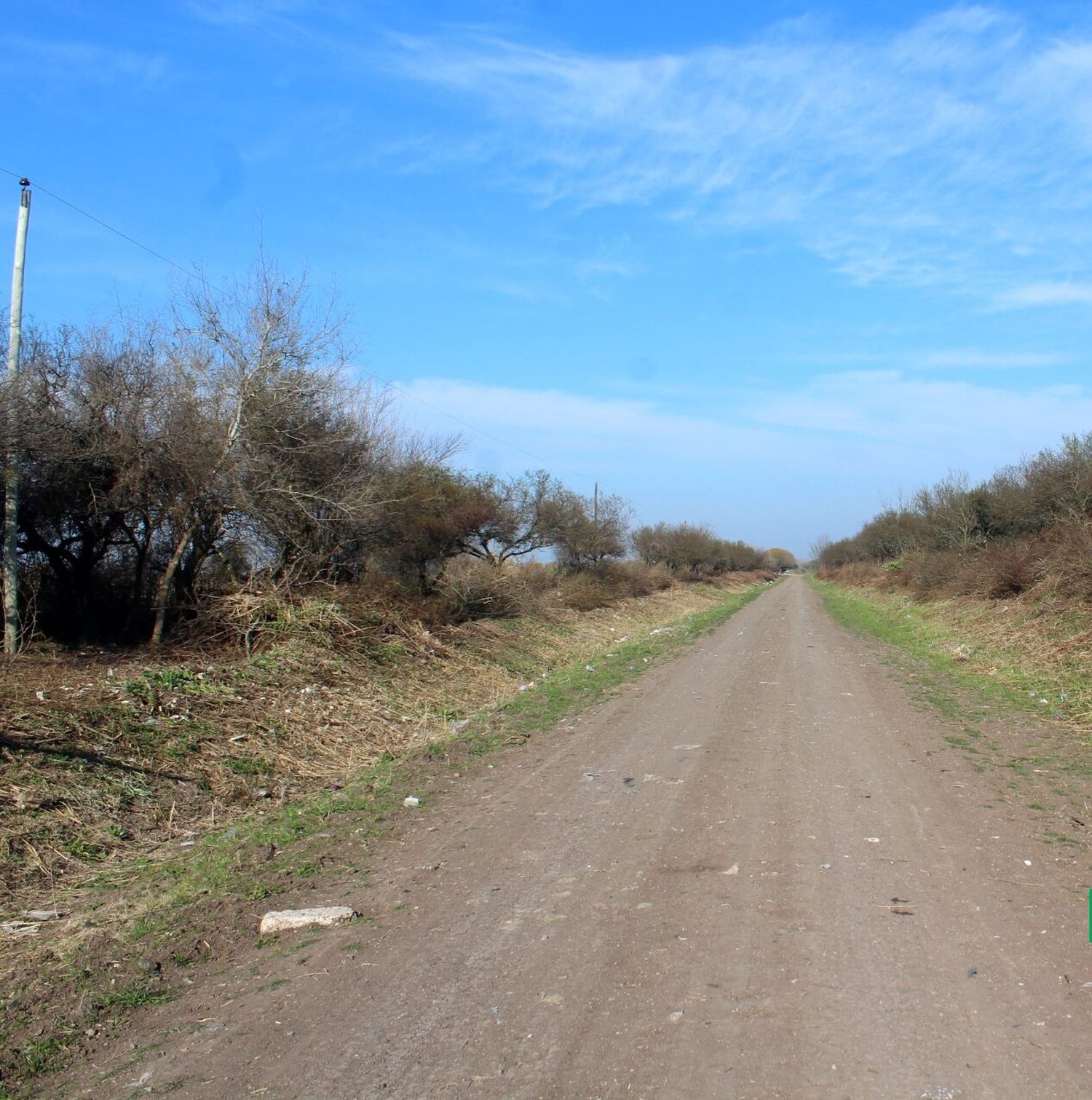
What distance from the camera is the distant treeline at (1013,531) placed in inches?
796

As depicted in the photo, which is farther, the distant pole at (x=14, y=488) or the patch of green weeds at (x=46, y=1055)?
the distant pole at (x=14, y=488)

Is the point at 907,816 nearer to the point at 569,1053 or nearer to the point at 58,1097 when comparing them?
the point at 569,1053

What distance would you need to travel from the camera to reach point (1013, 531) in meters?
29.3

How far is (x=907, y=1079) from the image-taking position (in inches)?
134

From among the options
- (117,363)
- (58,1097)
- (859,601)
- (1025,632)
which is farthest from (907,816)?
(859,601)

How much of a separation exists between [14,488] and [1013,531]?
29.1 metres

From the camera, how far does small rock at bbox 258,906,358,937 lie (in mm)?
5168

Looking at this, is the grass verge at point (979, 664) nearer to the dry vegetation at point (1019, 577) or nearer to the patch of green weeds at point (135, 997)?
the dry vegetation at point (1019, 577)

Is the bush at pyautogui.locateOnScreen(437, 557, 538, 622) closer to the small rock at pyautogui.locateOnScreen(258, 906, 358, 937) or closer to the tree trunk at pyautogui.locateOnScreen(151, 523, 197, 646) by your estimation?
the tree trunk at pyautogui.locateOnScreen(151, 523, 197, 646)

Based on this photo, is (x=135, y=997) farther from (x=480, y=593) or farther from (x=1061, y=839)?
(x=480, y=593)

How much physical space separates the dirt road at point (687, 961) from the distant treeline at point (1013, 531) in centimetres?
1389

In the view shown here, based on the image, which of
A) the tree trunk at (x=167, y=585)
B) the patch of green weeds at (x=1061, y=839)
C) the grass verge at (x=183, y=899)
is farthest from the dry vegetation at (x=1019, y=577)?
the tree trunk at (x=167, y=585)

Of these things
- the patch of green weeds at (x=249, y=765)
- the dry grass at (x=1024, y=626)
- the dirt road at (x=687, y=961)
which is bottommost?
the patch of green weeds at (x=249, y=765)

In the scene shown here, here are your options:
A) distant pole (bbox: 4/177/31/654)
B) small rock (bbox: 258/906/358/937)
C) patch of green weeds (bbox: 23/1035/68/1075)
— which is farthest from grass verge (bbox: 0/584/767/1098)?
distant pole (bbox: 4/177/31/654)
